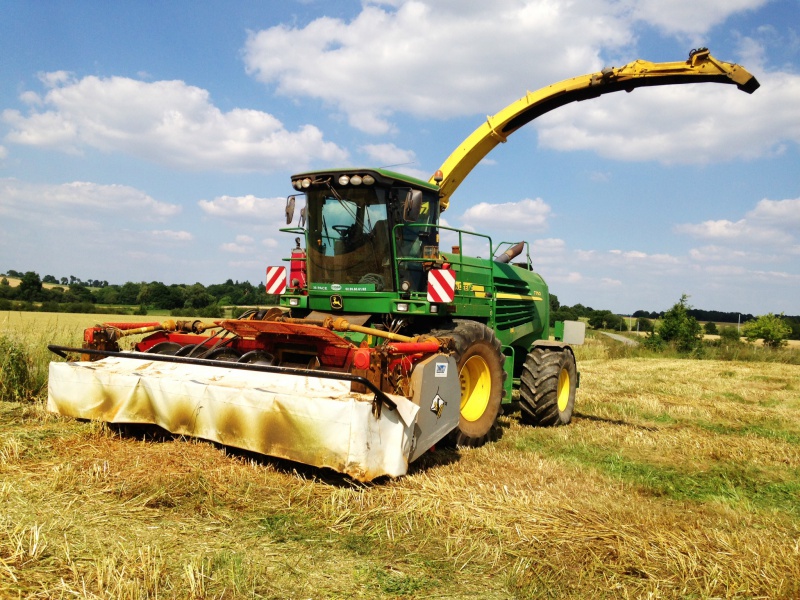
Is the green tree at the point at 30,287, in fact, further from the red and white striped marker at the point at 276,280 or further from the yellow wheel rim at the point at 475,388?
the yellow wheel rim at the point at 475,388

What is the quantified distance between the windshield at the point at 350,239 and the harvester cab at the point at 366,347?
0.01m

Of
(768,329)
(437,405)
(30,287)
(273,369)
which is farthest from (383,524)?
(768,329)

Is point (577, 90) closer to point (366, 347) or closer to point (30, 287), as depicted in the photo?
point (366, 347)

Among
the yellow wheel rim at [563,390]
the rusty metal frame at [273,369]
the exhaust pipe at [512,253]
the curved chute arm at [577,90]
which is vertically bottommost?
the yellow wheel rim at [563,390]

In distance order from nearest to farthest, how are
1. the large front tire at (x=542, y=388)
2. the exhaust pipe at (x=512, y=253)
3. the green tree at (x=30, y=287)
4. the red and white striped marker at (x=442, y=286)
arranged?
the red and white striped marker at (x=442, y=286) < the large front tire at (x=542, y=388) < the exhaust pipe at (x=512, y=253) < the green tree at (x=30, y=287)

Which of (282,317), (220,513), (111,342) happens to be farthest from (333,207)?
(220,513)

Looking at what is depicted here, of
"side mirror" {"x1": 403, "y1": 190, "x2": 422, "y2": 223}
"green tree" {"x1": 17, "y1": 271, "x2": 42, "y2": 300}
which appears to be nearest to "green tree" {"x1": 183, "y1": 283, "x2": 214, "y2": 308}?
"green tree" {"x1": 17, "y1": 271, "x2": 42, "y2": 300}

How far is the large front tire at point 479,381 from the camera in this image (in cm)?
618

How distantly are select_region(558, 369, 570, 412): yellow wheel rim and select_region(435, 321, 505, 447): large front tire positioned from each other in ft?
6.60

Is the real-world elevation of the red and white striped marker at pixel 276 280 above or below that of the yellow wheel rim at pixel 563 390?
above

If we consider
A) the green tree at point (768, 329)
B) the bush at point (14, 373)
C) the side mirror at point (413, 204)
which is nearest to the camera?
the side mirror at point (413, 204)

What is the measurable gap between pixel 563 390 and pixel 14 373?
6.75 meters

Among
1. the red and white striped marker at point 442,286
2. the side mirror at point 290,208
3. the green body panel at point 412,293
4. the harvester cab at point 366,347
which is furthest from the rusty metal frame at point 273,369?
the side mirror at point 290,208

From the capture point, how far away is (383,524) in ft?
12.5
